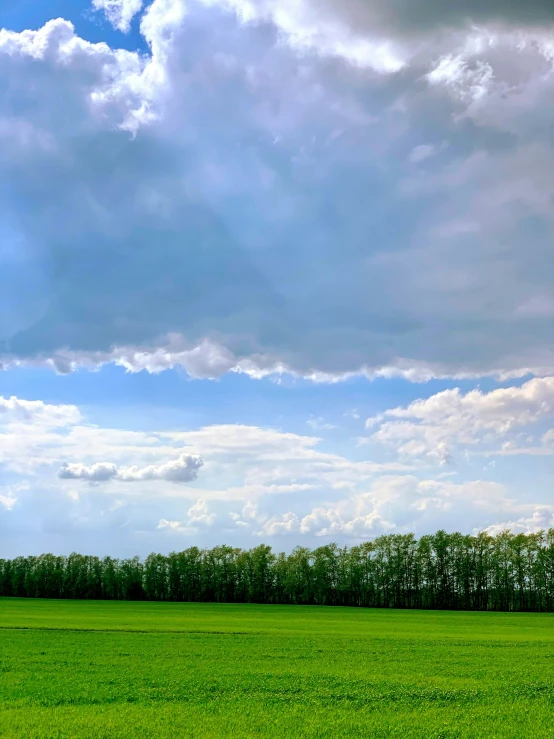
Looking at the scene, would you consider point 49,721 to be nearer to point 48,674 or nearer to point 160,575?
point 48,674

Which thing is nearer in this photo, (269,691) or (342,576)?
(269,691)

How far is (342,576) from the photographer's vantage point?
138m

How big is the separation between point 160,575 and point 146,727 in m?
146

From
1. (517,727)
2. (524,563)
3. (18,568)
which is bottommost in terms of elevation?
(18,568)

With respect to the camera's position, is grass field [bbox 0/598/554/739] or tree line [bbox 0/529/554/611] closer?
grass field [bbox 0/598/554/739]

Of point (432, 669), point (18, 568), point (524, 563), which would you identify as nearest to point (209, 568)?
point (18, 568)

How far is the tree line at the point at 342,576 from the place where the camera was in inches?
4921

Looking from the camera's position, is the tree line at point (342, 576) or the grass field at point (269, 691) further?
the tree line at point (342, 576)

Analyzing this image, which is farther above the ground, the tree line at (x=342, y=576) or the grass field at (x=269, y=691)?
the grass field at (x=269, y=691)

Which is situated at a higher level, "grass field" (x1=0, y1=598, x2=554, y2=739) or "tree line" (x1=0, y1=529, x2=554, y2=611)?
"grass field" (x1=0, y1=598, x2=554, y2=739)

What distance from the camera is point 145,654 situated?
113 feet

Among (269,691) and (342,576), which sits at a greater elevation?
(269,691)

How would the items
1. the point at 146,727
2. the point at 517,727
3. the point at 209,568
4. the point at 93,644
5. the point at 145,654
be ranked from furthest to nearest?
the point at 209,568 → the point at 93,644 → the point at 145,654 → the point at 517,727 → the point at 146,727

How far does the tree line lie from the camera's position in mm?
125000
